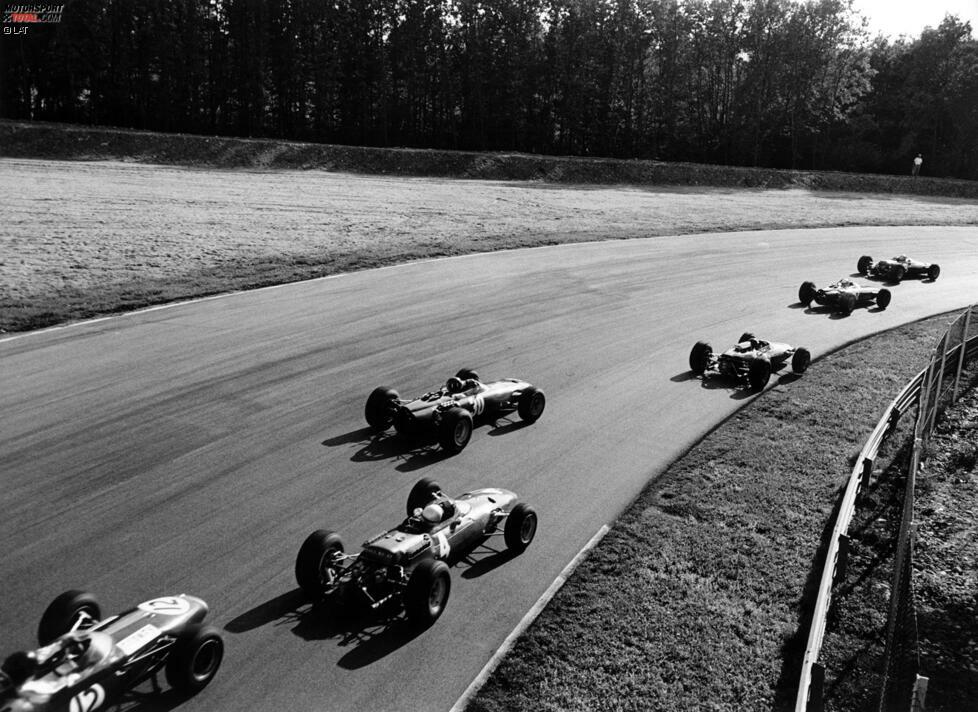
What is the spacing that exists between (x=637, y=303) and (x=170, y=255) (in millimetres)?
16223

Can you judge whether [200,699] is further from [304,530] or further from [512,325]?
[512,325]

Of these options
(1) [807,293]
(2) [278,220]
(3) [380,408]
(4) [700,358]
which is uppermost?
(2) [278,220]

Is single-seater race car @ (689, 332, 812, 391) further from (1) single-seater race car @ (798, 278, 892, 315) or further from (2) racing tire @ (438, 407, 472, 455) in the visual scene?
(2) racing tire @ (438, 407, 472, 455)

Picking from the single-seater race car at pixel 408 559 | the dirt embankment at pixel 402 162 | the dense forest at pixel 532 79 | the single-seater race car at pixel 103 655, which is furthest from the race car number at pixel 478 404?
the dense forest at pixel 532 79

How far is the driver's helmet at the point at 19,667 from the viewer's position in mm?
6832

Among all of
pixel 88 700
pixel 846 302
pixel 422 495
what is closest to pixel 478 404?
pixel 422 495

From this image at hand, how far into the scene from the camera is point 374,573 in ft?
29.7

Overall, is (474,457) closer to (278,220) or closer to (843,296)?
(843,296)

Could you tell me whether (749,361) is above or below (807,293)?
below

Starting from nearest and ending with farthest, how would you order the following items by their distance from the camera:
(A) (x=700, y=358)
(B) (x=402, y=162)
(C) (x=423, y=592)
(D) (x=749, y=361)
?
(C) (x=423, y=592)
(D) (x=749, y=361)
(A) (x=700, y=358)
(B) (x=402, y=162)

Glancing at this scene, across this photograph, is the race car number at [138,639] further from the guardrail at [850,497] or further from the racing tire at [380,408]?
the racing tire at [380,408]

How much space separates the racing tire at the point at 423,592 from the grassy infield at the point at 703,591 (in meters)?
1.03

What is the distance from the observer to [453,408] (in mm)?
13305

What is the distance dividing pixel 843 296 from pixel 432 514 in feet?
62.4
